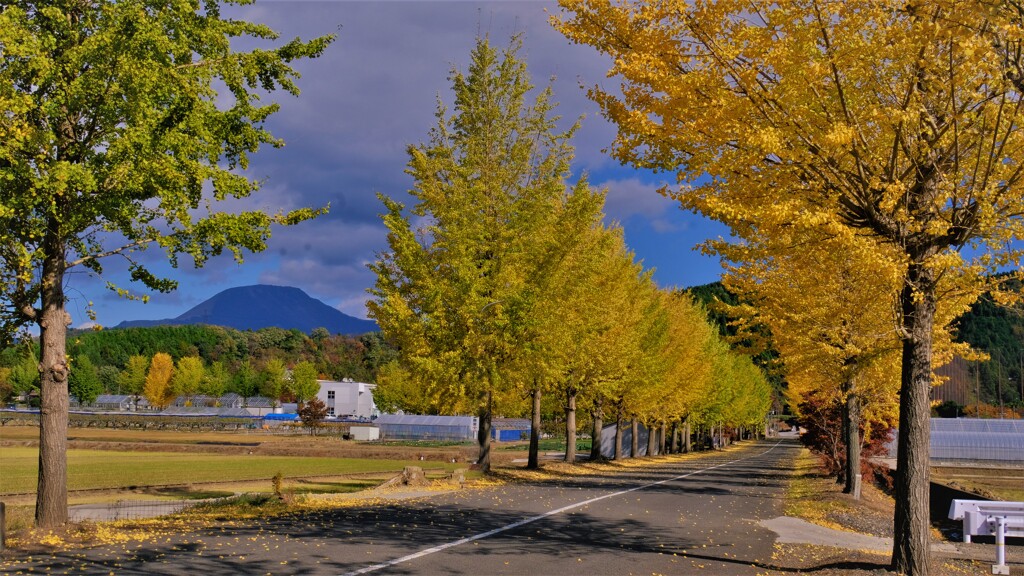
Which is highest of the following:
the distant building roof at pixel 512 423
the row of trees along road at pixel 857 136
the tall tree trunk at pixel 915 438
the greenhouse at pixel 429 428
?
the row of trees along road at pixel 857 136

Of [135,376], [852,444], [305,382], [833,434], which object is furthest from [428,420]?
[135,376]

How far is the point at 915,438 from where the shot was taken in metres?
8.71

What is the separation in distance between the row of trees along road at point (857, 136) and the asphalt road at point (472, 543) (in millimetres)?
3277

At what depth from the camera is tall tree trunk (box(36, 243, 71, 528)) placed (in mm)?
10953

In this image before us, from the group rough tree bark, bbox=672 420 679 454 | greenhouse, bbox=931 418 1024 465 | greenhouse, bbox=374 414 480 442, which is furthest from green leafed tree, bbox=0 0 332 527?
greenhouse, bbox=374 414 480 442

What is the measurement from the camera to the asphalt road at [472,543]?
28.7 feet

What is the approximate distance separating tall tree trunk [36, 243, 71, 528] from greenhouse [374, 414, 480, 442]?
200 ft

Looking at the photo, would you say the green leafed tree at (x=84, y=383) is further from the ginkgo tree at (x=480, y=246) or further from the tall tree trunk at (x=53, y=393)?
the tall tree trunk at (x=53, y=393)

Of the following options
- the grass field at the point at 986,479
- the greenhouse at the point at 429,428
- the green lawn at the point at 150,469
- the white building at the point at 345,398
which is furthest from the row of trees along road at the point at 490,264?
the white building at the point at 345,398

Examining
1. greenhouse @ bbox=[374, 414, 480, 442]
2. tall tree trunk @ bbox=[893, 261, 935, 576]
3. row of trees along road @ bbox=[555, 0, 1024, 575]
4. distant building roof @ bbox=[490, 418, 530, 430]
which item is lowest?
distant building roof @ bbox=[490, 418, 530, 430]

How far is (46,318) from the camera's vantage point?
11391mm

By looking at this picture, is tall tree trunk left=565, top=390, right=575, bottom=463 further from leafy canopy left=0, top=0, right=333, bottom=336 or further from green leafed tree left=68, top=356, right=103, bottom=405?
green leafed tree left=68, top=356, right=103, bottom=405

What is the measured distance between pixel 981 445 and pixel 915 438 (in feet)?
182

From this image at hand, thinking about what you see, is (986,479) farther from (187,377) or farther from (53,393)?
(187,377)
